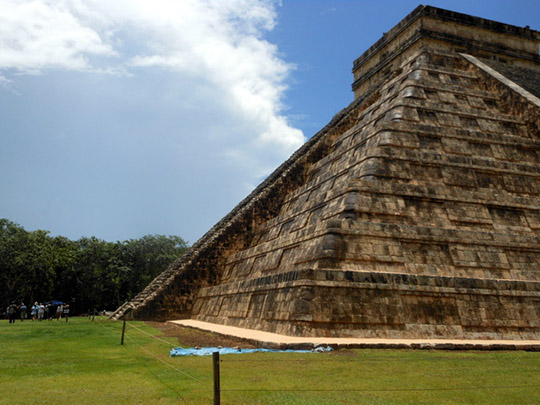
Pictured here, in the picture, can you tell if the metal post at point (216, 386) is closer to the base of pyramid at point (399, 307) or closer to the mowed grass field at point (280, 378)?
the mowed grass field at point (280, 378)

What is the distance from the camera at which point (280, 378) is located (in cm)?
637

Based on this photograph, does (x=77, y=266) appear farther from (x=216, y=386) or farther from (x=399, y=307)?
(x=216, y=386)

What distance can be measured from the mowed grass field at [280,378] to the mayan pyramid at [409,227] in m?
1.88

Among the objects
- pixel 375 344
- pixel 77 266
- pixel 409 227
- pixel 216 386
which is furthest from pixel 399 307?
pixel 77 266

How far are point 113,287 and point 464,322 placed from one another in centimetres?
3462

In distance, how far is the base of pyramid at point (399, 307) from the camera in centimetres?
1002

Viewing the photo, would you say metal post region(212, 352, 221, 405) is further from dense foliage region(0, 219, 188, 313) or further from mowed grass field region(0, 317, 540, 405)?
dense foliage region(0, 219, 188, 313)

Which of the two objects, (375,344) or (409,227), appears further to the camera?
(409,227)

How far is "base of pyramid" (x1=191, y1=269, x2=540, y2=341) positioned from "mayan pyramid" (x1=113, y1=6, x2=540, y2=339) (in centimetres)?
2

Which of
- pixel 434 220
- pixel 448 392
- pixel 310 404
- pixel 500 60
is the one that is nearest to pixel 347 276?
pixel 434 220

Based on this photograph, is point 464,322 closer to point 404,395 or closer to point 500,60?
point 404,395

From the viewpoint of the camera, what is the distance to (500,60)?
74.2ft

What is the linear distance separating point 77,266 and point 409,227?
33.4 metres

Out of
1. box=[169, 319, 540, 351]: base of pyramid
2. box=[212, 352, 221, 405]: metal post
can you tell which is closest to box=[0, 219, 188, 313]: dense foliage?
box=[169, 319, 540, 351]: base of pyramid
